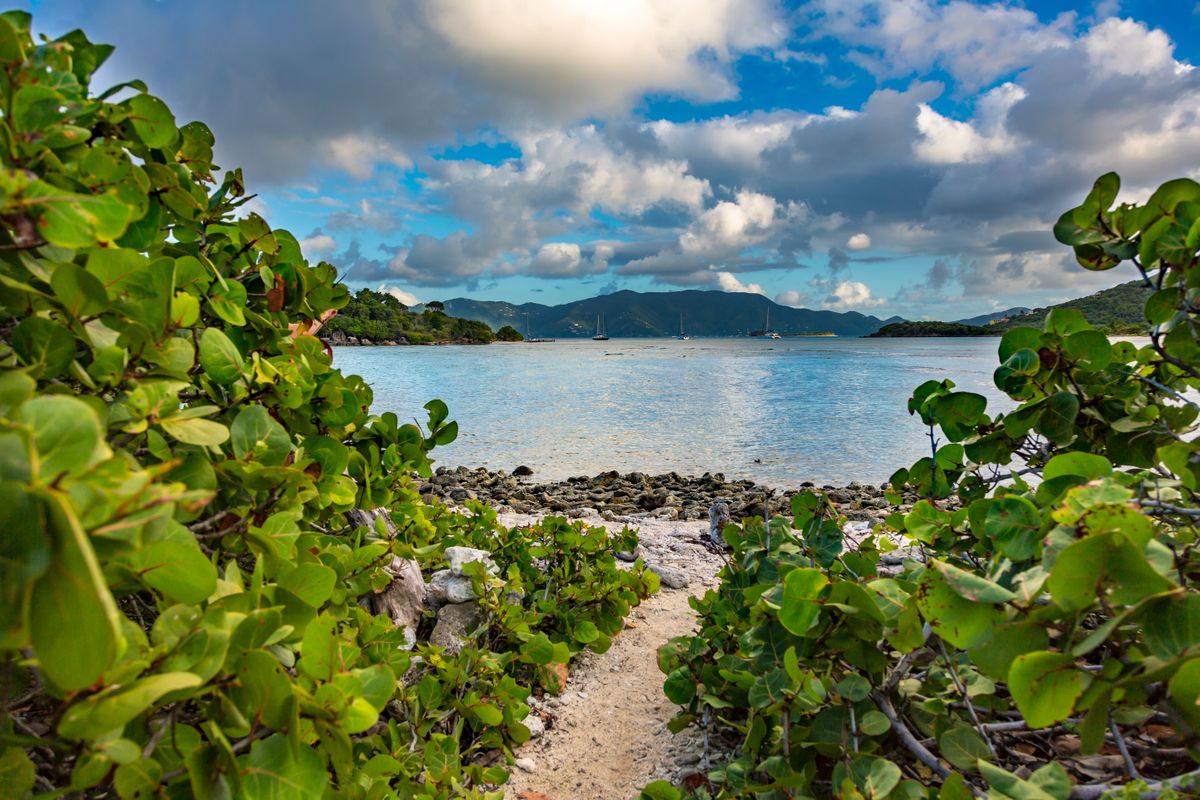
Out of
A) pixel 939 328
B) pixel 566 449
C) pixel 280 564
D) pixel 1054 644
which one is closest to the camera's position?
pixel 280 564

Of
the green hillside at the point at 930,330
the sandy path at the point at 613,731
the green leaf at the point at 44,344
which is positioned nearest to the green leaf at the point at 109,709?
the green leaf at the point at 44,344

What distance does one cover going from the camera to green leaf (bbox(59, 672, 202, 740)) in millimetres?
702

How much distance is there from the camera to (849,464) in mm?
16859

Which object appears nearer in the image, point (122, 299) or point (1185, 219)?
point (122, 299)

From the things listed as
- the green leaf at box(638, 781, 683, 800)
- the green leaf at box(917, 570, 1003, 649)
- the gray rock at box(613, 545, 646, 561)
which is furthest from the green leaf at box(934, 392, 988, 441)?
the gray rock at box(613, 545, 646, 561)

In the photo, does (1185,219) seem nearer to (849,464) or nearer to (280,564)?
(280,564)

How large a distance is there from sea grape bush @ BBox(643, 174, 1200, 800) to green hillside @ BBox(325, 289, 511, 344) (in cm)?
8579

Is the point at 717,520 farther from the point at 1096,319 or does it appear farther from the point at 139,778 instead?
the point at 1096,319

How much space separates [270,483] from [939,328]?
185 meters

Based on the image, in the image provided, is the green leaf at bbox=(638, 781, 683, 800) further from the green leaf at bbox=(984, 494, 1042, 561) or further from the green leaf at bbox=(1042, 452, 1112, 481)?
the green leaf at bbox=(1042, 452, 1112, 481)

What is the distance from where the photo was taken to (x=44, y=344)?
987 millimetres

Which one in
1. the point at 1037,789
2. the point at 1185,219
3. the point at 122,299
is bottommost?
the point at 1037,789

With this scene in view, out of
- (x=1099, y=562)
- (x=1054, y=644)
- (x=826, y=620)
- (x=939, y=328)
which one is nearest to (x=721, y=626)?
(x=826, y=620)

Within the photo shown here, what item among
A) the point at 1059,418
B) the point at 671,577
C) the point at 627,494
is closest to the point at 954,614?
the point at 1059,418
